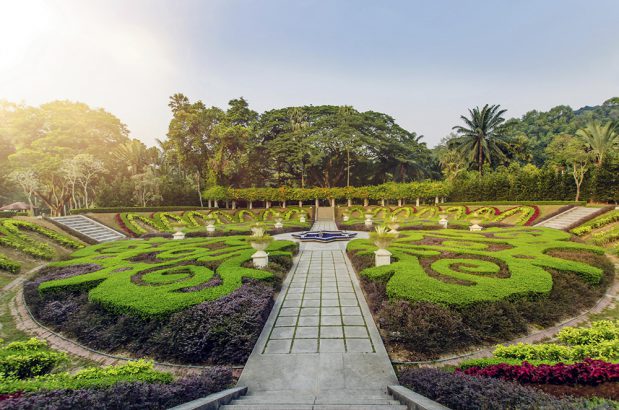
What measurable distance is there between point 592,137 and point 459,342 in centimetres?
3721

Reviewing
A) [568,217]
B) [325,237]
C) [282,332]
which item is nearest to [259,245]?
[282,332]

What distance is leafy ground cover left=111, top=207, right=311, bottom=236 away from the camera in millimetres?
23216

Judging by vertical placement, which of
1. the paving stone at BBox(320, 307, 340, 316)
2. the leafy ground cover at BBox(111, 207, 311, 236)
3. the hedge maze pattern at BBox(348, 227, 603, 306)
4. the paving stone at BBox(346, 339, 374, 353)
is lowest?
the paving stone at BBox(320, 307, 340, 316)

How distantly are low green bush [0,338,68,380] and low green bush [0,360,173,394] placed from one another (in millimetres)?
406

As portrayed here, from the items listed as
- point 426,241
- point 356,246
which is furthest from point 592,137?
point 356,246

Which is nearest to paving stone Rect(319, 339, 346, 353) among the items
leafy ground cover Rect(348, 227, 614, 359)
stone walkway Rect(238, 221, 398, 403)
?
stone walkway Rect(238, 221, 398, 403)

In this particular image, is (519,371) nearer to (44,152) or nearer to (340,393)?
(340,393)

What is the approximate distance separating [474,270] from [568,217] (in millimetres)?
20235

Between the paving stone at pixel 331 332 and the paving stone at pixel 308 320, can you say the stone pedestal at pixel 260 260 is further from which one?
the paving stone at pixel 331 332

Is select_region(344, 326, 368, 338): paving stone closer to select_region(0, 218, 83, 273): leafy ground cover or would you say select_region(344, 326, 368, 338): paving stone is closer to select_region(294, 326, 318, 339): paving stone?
select_region(294, 326, 318, 339): paving stone

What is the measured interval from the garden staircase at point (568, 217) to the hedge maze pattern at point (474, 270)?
10.0 metres

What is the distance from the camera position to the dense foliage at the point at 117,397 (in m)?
2.88

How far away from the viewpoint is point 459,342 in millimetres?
5922

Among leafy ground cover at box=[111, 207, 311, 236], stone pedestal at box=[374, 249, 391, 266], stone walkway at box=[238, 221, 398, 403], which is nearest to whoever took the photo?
stone walkway at box=[238, 221, 398, 403]
